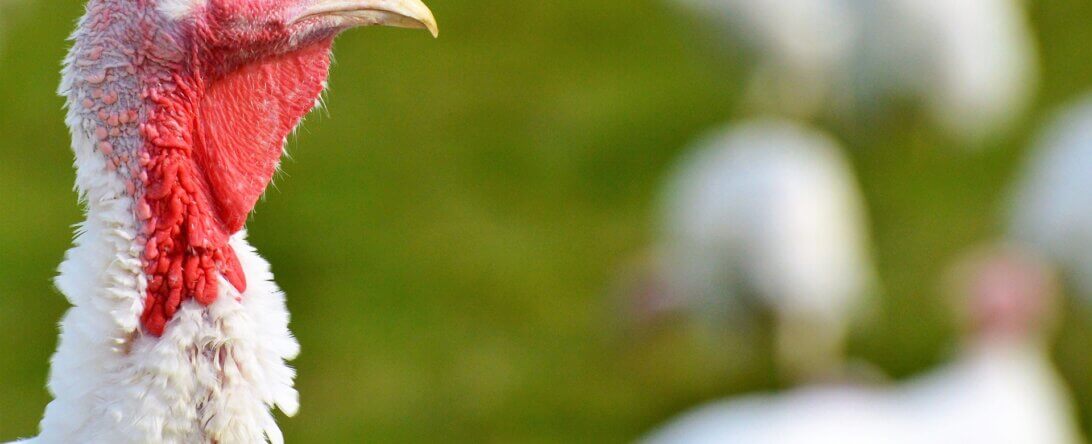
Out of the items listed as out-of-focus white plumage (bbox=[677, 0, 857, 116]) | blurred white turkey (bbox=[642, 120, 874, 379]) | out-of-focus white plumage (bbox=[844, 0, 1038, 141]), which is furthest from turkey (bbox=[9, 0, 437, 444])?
out-of-focus white plumage (bbox=[844, 0, 1038, 141])

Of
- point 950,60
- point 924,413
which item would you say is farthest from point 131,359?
point 950,60

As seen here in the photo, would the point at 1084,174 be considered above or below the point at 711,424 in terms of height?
above

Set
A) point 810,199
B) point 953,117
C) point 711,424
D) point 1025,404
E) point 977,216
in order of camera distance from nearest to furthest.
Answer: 1. point 711,424
2. point 1025,404
3. point 810,199
4. point 977,216
5. point 953,117

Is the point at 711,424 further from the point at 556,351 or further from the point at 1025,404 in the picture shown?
the point at 556,351

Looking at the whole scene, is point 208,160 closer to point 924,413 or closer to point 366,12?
point 366,12

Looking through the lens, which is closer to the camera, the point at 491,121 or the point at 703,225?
the point at 703,225

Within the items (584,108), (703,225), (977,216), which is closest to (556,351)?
(703,225)

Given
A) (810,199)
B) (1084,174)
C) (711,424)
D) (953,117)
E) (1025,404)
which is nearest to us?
(711,424)

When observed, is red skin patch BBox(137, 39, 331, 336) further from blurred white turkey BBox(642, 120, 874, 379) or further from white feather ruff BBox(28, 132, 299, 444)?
blurred white turkey BBox(642, 120, 874, 379)

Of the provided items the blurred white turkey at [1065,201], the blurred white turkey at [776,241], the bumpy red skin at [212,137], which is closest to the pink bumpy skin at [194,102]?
the bumpy red skin at [212,137]
